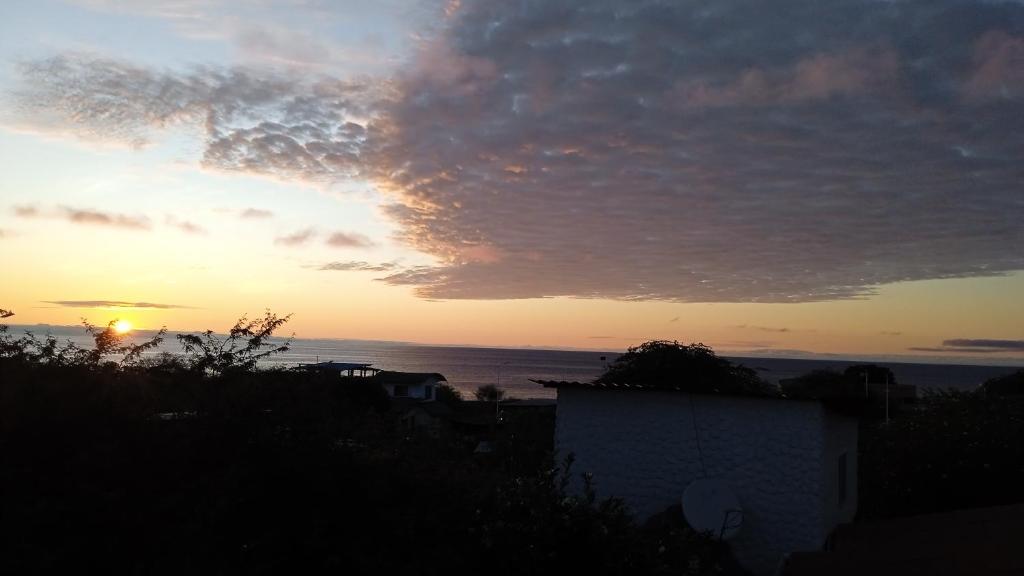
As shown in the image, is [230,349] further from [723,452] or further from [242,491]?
[723,452]

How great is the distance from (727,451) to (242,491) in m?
8.31

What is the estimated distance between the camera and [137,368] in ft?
26.5

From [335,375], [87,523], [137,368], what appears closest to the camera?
[87,523]

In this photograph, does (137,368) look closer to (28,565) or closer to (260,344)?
(260,344)

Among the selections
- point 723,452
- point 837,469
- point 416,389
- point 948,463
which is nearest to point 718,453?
point 723,452

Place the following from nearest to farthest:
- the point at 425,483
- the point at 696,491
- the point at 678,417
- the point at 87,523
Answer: the point at 87,523 → the point at 425,483 → the point at 696,491 → the point at 678,417

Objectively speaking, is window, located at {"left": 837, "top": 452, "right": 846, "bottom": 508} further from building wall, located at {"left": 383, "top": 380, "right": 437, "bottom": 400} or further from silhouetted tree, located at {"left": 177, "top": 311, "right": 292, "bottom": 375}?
building wall, located at {"left": 383, "top": 380, "right": 437, "bottom": 400}

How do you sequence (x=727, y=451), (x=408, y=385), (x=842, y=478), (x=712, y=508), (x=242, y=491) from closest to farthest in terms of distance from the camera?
(x=242, y=491)
(x=712, y=508)
(x=727, y=451)
(x=842, y=478)
(x=408, y=385)

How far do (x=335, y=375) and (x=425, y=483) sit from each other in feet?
6.80

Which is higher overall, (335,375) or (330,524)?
(335,375)

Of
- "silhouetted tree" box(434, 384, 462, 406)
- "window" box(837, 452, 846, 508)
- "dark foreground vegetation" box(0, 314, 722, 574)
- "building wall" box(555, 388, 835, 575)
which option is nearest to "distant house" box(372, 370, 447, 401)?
"silhouetted tree" box(434, 384, 462, 406)

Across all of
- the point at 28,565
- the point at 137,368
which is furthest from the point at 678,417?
the point at 28,565

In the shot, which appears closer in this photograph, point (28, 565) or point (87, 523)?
point (28, 565)

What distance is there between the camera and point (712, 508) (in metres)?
12.1
